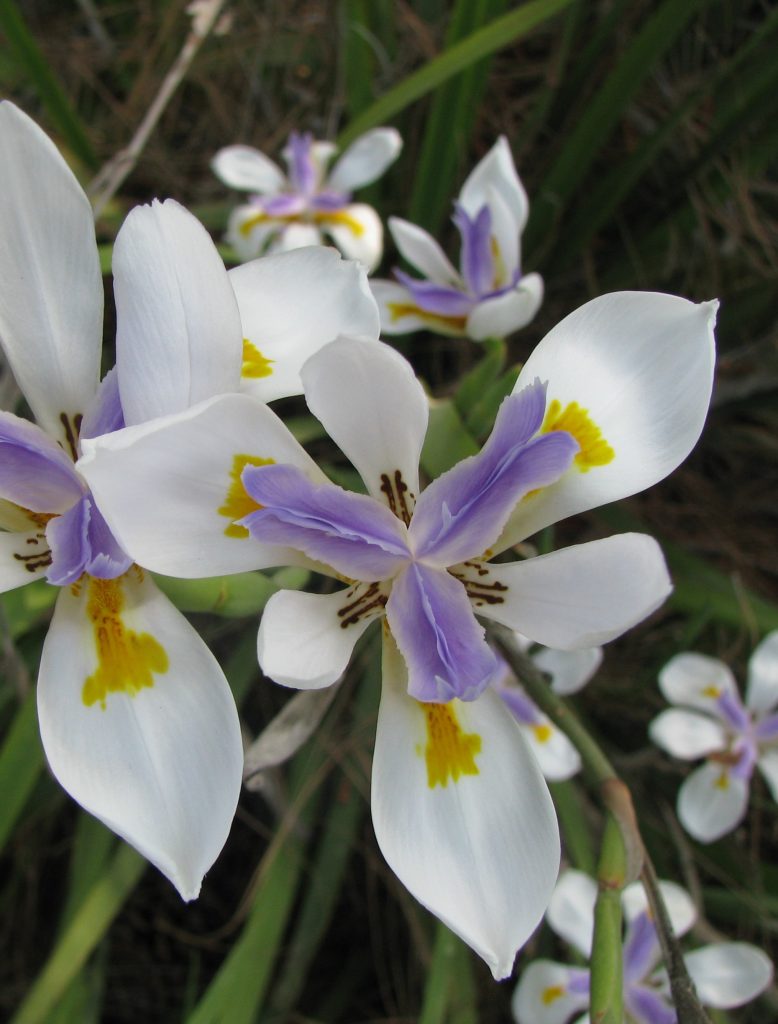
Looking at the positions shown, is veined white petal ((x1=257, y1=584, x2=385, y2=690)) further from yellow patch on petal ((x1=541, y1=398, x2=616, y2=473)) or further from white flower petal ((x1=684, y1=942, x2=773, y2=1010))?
white flower petal ((x1=684, y1=942, x2=773, y2=1010))

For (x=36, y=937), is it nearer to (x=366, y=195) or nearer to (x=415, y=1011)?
(x=415, y=1011)

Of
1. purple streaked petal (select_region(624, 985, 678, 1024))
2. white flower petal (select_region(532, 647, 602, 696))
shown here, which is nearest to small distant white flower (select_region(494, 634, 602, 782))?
white flower petal (select_region(532, 647, 602, 696))

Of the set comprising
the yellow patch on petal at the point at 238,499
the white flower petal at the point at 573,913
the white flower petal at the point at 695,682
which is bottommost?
the white flower petal at the point at 573,913

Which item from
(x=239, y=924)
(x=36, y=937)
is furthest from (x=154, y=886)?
(x=36, y=937)

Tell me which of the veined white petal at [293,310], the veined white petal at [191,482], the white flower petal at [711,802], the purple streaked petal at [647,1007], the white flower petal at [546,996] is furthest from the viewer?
the white flower petal at [711,802]

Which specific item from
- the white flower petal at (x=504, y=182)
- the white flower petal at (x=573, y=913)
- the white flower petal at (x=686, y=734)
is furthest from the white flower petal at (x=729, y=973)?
the white flower petal at (x=504, y=182)

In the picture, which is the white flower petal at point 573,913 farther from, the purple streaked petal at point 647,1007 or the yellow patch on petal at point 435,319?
the yellow patch on petal at point 435,319
